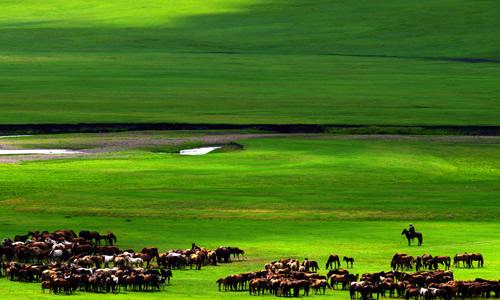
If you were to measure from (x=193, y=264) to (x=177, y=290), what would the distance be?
14.0ft

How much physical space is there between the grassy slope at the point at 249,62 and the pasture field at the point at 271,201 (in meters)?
18.7

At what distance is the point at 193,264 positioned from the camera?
121 ft

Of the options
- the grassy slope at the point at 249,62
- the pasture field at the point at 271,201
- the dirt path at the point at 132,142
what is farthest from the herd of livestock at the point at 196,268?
the grassy slope at the point at 249,62

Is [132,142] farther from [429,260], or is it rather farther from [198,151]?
[429,260]

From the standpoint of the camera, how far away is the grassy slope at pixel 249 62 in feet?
295

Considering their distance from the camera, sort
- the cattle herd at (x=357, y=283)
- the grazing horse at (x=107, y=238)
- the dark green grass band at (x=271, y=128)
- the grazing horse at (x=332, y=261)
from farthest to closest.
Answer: the dark green grass band at (x=271, y=128) → the grazing horse at (x=107, y=238) → the grazing horse at (x=332, y=261) → the cattle herd at (x=357, y=283)

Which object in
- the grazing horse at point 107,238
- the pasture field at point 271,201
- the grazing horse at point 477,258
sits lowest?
the grazing horse at point 477,258

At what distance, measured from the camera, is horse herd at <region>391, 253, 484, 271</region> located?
117ft

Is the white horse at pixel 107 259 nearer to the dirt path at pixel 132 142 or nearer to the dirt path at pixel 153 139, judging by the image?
the dirt path at pixel 132 142

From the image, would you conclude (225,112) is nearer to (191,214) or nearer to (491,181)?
(491,181)

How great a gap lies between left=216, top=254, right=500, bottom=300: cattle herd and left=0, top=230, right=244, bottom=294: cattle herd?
7.91ft

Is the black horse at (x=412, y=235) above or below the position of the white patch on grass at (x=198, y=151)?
below

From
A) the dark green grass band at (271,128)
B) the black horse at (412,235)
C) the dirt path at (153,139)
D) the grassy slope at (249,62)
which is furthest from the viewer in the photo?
the grassy slope at (249,62)

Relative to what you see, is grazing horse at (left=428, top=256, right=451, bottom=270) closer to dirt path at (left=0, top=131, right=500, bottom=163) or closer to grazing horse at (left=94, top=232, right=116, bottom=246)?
grazing horse at (left=94, top=232, right=116, bottom=246)
